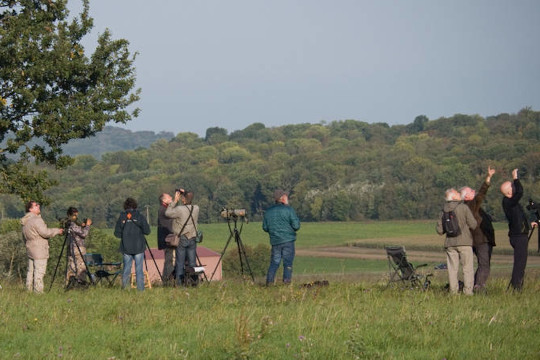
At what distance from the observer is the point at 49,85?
76.0ft

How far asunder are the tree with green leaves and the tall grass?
11042 mm

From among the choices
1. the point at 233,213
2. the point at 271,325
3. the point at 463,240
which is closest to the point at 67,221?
the point at 233,213

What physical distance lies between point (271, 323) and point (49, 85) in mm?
16482

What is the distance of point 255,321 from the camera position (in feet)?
29.8

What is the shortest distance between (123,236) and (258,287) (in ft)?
7.74

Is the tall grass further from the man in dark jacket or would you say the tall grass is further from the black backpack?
the man in dark jacket

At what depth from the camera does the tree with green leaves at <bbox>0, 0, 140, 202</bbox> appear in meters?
22.0

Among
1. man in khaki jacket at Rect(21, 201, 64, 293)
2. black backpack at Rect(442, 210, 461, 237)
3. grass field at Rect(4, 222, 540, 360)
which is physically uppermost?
black backpack at Rect(442, 210, 461, 237)

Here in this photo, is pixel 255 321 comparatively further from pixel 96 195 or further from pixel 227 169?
pixel 227 169

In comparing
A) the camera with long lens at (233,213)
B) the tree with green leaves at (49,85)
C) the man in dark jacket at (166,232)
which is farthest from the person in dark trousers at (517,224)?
the tree with green leaves at (49,85)

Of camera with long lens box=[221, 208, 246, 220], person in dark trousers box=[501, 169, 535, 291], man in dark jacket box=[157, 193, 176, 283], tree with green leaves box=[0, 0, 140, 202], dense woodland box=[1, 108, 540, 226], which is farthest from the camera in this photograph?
dense woodland box=[1, 108, 540, 226]

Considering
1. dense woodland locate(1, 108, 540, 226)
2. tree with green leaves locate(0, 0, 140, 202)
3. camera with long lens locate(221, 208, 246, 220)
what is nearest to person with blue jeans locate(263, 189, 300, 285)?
camera with long lens locate(221, 208, 246, 220)

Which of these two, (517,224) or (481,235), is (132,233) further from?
(517,224)

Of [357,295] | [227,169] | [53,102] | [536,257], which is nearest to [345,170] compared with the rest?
[227,169]
